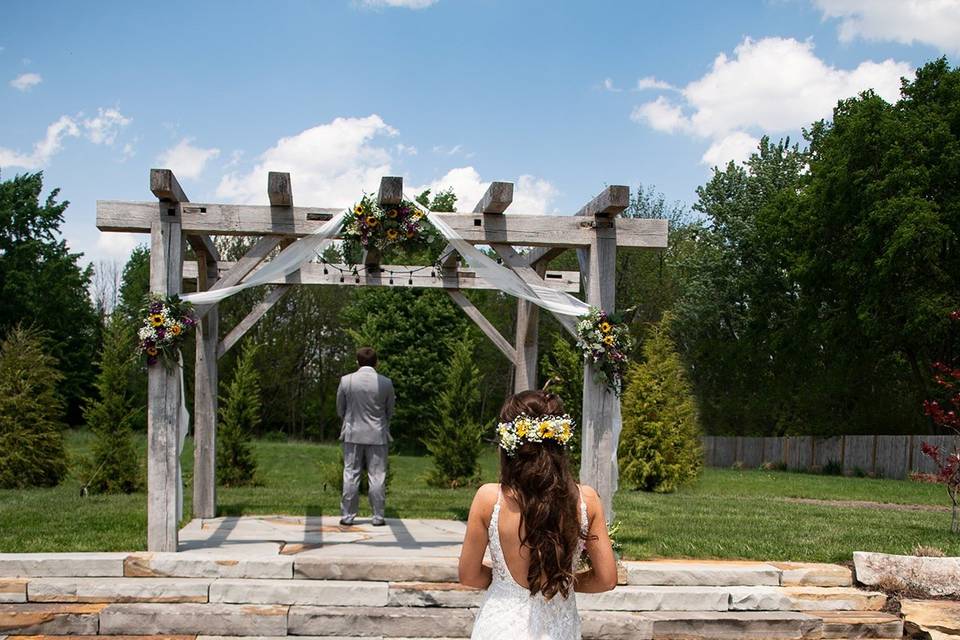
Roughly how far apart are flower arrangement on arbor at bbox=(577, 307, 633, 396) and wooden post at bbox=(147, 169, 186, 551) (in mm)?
3344

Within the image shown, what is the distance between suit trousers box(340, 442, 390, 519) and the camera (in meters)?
9.40

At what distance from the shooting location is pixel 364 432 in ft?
30.8

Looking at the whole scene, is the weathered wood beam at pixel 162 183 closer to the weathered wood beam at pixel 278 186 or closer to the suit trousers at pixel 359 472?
the weathered wood beam at pixel 278 186

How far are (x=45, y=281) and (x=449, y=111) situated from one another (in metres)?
25.4

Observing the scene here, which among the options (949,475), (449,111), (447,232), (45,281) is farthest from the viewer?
(45,281)

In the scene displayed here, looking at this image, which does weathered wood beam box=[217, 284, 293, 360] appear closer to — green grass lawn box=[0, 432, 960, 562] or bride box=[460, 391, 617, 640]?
green grass lawn box=[0, 432, 960, 562]

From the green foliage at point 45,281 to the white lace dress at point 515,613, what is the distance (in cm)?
3248

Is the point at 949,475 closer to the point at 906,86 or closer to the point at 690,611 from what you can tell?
the point at 690,611

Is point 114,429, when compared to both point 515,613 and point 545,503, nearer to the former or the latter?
point 515,613

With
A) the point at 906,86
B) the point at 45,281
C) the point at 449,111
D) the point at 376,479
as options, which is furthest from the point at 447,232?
the point at 45,281

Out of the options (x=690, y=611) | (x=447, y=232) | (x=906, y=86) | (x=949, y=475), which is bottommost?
(x=690, y=611)

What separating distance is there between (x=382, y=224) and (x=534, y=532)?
16.6ft

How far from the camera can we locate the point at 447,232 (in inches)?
309

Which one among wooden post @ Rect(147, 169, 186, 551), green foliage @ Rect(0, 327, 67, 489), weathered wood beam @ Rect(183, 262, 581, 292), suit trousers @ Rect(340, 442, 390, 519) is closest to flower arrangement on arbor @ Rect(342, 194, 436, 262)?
weathered wood beam @ Rect(183, 262, 581, 292)
